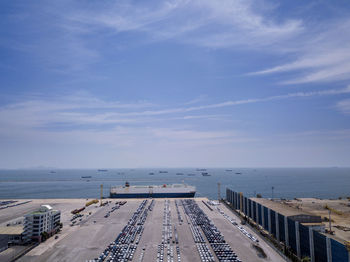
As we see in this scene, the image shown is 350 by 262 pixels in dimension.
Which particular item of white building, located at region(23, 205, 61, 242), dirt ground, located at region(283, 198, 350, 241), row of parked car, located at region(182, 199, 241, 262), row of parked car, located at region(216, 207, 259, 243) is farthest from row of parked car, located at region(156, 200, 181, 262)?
dirt ground, located at region(283, 198, 350, 241)

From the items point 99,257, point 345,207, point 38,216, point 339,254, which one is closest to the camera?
point 339,254

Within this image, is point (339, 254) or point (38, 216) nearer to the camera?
point (339, 254)

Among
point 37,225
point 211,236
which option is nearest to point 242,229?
point 211,236

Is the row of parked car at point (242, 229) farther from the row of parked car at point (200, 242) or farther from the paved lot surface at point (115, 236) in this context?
the row of parked car at point (200, 242)

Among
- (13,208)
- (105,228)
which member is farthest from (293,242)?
(13,208)

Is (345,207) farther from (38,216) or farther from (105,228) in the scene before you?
(38,216)

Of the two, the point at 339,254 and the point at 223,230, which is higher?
the point at 339,254
